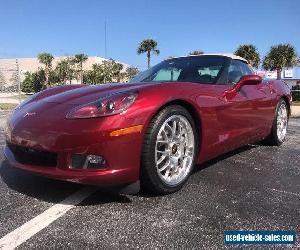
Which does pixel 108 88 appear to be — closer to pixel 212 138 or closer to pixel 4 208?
pixel 212 138

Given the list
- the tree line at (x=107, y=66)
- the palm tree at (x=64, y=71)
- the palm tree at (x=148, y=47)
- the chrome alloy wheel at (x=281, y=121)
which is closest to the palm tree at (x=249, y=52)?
the tree line at (x=107, y=66)

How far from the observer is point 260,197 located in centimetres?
332

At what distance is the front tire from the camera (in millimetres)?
3121

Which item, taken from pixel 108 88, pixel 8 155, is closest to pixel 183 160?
pixel 108 88

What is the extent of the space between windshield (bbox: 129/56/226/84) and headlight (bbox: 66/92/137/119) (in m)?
1.24

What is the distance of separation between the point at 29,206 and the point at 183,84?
5.25 feet

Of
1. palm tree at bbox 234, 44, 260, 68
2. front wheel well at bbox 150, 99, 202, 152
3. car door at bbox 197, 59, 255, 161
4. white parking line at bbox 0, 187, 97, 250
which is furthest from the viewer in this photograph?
palm tree at bbox 234, 44, 260, 68

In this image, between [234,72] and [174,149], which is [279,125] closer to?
[234,72]

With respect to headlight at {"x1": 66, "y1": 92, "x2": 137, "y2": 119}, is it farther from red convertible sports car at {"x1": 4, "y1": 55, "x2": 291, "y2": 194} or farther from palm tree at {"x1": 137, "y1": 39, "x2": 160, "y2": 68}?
palm tree at {"x1": 137, "y1": 39, "x2": 160, "y2": 68}

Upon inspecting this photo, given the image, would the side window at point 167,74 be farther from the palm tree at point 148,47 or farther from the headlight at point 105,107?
the palm tree at point 148,47

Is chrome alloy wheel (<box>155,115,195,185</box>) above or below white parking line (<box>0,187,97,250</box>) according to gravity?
above

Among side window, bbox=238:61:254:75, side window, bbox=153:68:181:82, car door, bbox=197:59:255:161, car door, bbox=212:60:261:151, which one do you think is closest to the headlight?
car door, bbox=197:59:255:161

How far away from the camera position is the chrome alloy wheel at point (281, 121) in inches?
223

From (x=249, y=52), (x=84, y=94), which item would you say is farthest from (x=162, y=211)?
(x=249, y=52)
